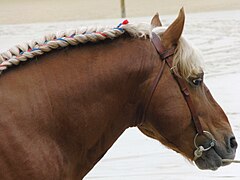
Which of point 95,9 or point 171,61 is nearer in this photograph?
point 171,61

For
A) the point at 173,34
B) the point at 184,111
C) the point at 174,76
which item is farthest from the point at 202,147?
the point at 173,34

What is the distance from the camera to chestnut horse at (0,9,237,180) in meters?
2.25

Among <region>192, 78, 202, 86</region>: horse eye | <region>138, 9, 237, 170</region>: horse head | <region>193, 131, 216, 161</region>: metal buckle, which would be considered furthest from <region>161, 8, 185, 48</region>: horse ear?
<region>193, 131, 216, 161</region>: metal buckle

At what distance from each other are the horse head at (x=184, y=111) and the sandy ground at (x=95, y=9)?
1902 cm

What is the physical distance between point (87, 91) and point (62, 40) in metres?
0.20

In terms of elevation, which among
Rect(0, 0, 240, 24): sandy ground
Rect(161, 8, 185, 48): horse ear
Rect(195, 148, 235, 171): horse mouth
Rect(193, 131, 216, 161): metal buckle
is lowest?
Rect(0, 0, 240, 24): sandy ground

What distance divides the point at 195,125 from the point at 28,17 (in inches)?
845

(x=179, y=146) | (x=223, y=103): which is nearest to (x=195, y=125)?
(x=179, y=146)

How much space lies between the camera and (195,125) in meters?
2.51

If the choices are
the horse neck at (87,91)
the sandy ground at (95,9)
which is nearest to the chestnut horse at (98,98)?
the horse neck at (87,91)

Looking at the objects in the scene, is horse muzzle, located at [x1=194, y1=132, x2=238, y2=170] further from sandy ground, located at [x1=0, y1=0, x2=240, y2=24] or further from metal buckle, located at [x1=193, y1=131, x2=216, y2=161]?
sandy ground, located at [x1=0, y1=0, x2=240, y2=24]

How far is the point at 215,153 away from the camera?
258 centimetres

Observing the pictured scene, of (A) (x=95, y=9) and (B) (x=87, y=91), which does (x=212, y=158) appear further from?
(A) (x=95, y=9)

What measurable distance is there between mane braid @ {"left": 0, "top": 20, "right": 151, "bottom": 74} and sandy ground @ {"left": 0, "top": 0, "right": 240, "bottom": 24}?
752 inches
